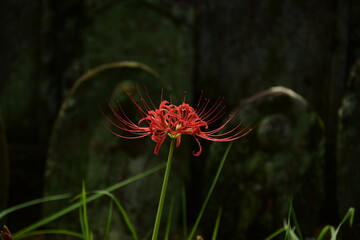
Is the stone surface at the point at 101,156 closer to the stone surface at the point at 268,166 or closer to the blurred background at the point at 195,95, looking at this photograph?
the blurred background at the point at 195,95

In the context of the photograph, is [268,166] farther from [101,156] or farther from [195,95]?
[195,95]

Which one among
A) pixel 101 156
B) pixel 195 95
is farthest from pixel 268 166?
pixel 195 95

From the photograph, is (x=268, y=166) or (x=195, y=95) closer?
(x=268, y=166)

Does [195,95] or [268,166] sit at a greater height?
[195,95]

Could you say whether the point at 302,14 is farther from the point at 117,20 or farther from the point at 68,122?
the point at 68,122

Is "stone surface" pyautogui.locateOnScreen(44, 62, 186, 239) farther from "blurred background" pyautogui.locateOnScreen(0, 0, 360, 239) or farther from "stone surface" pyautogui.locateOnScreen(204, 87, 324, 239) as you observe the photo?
"stone surface" pyautogui.locateOnScreen(204, 87, 324, 239)

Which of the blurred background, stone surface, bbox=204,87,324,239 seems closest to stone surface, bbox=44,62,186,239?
the blurred background

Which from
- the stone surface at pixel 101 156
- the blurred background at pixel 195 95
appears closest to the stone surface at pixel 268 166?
the blurred background at pixel 195 95
